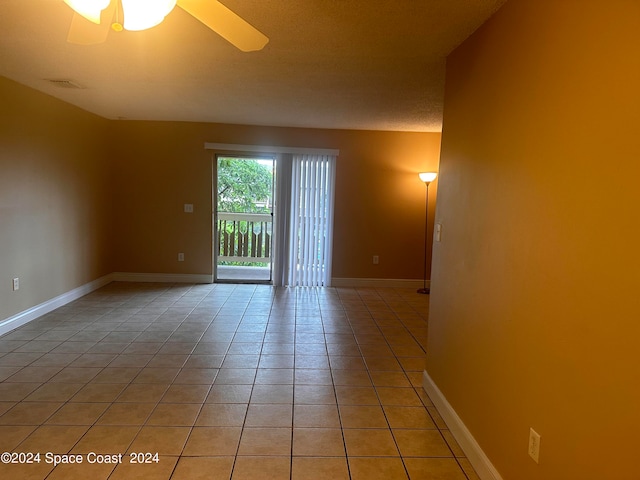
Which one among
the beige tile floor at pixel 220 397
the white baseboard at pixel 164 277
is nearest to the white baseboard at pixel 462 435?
the beige tile floor at pixel 220 397

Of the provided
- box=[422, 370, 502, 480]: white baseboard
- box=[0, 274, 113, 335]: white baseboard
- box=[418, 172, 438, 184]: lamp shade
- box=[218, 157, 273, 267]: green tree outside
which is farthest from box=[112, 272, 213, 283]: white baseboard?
box=[422, 370, 502, 480]: white baseboard

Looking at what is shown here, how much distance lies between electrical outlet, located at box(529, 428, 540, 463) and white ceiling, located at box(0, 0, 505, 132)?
→ 71.0 inches

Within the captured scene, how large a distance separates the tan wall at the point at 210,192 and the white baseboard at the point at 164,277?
0.07 m

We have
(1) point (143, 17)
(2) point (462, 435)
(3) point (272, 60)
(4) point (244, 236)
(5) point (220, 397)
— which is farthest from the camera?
(4) point (244, 236)

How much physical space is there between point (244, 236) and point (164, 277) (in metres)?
1.48

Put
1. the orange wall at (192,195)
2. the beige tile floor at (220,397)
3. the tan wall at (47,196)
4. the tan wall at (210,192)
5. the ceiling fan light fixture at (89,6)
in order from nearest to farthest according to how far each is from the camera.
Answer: the ceiling fan light fixture at (89,6) → the beige tile floor at (220,397) → the tan wall at (47,196) → the orange wall at (192,195) → the tan wall at (210,192)

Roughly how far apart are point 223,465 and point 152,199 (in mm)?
4226

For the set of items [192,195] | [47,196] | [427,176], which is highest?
[427,176]

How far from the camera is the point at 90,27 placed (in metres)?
1.61

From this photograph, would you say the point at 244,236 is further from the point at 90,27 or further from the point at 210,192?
the point at 90,27

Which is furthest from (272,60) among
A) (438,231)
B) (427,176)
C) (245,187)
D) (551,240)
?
(245,187)

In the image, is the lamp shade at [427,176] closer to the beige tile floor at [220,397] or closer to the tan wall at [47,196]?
the beige tile floor at [220,397]

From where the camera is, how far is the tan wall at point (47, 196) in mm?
3291

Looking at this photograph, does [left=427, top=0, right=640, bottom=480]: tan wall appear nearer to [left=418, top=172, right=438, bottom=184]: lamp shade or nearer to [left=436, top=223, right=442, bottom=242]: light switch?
[left=436, top=223, right=442, bottom=242]: light switch
